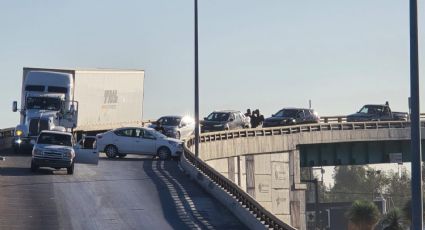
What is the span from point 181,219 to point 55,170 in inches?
477

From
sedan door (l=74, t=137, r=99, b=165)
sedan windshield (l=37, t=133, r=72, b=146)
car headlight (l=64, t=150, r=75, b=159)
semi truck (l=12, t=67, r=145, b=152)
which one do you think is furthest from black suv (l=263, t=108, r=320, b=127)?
car headlight (l=64, t=150, r=75, b=159)

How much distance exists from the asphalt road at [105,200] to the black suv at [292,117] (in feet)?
86.9

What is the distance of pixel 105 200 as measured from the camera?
114 feet

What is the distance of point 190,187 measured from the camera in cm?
3938

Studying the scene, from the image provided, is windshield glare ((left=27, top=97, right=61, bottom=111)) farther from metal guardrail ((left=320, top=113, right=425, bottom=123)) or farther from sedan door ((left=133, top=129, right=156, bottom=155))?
metal guardrail ((left=320, top=113, right=425, bottom=123))

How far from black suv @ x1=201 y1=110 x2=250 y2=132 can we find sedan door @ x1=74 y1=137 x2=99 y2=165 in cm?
2409

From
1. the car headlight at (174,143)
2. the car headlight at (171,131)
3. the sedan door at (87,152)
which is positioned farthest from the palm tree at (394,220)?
the sedan door at (87,152)

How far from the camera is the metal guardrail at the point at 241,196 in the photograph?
28.9 m

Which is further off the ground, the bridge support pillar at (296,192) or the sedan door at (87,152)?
the sedan door at (87,152)

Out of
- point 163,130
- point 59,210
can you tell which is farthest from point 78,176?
point 163,130

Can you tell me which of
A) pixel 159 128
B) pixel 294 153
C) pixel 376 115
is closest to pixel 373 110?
pixel 376 115

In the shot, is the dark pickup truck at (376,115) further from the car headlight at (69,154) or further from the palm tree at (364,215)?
the car headlight at (69,154)

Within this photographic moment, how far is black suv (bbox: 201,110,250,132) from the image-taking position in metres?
66.2

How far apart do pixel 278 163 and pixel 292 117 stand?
4.06 meters
